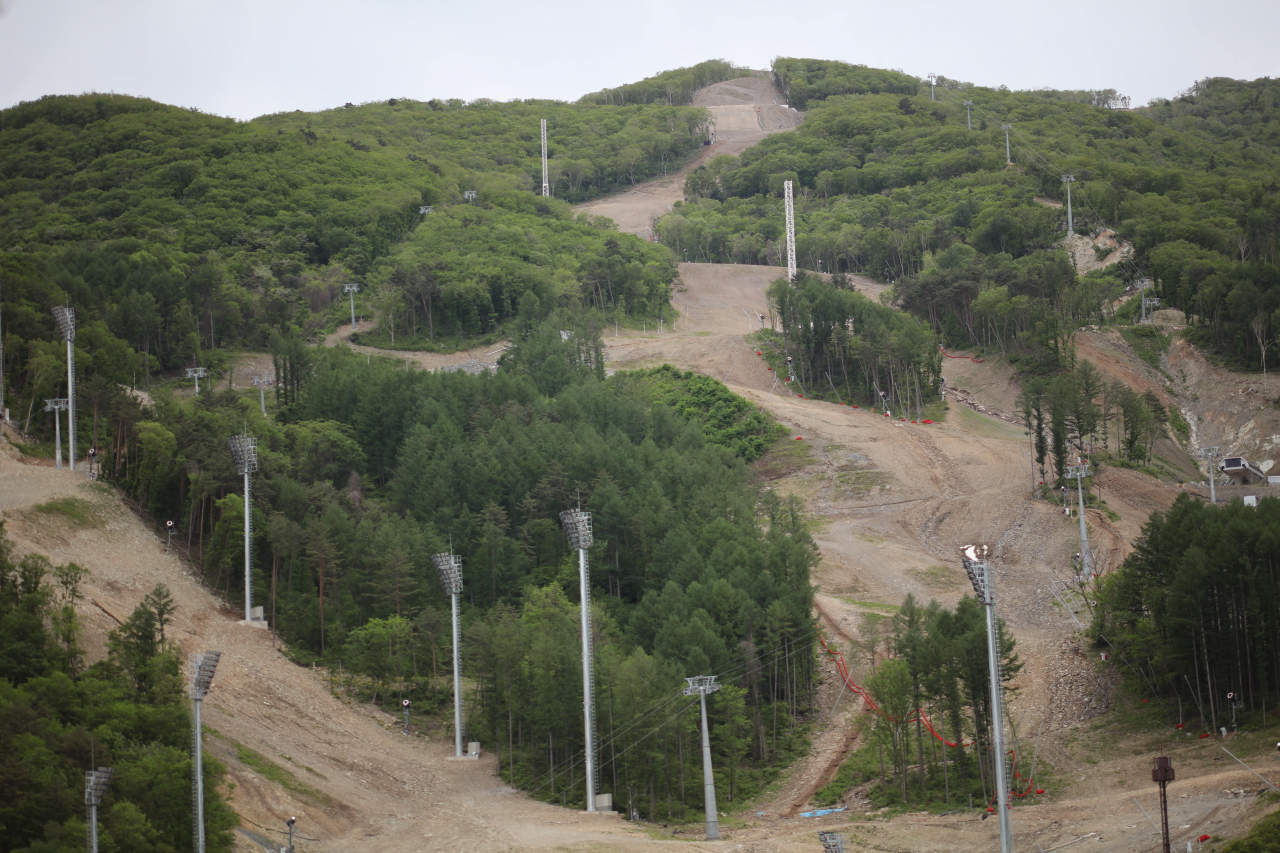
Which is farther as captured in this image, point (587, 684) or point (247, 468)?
point (247, 468)

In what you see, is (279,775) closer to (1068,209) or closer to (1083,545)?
(1083,545)

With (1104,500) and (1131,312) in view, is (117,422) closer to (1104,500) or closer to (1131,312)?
(1104,500)

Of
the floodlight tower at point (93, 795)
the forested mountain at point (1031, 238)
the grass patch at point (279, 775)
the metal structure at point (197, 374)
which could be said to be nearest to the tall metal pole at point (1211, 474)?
the forested mountain at point (1031, 238)

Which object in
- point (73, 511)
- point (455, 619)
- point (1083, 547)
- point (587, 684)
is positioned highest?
point (73, 511)

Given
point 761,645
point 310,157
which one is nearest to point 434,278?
point 310,157

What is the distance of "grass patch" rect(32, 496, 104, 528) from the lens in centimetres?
7031

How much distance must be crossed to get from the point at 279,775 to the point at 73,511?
90.4 feet

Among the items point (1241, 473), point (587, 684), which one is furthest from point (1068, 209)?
point (587, 684)

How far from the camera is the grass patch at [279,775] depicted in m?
51.9

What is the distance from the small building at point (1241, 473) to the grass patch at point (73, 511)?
80.2 m

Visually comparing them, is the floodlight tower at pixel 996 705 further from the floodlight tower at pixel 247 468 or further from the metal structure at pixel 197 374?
the metal structure at pixel 197 374

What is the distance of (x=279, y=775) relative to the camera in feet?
172

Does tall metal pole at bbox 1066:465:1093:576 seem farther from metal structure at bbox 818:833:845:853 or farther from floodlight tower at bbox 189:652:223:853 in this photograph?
floodlight tower at bbox 189:652:223:853

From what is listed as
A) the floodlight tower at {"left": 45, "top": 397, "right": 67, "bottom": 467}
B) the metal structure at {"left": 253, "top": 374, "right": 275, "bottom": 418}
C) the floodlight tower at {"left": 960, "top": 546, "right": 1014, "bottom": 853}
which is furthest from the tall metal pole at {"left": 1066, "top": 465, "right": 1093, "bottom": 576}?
the floodlight tower at {"left": 45, "top": 397, "right": 67, "bottom": 467}
